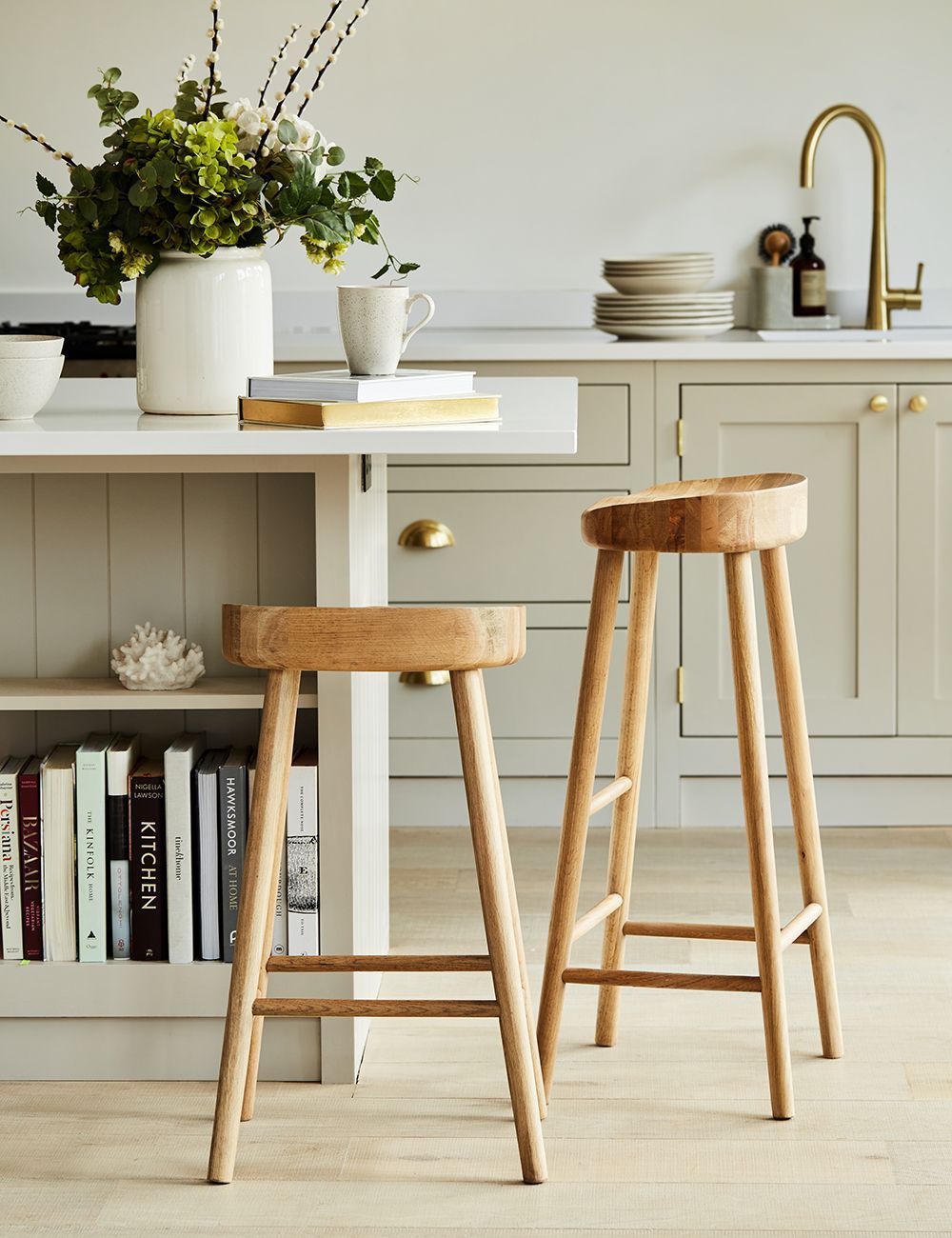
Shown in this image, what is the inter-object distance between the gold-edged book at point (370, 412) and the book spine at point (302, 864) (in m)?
0.48

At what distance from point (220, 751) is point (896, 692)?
1660mm

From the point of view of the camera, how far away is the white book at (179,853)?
2053mm

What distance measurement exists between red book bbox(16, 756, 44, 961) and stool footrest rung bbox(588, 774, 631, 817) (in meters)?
0.73

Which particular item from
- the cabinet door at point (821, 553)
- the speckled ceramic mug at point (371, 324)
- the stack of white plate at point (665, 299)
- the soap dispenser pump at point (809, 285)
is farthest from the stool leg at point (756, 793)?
the soap dispenser pump at point (809, 285)

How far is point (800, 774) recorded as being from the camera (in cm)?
210

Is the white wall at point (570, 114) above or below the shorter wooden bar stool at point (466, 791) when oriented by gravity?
above

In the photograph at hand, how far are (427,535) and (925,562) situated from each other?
103 cm

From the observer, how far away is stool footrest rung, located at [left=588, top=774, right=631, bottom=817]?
81.2 inches

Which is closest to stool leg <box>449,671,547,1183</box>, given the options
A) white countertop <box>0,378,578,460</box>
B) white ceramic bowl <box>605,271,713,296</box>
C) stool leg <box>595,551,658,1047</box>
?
white countertop <box>0,378,578,460</box>

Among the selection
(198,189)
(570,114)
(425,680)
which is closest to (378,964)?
(198,189)

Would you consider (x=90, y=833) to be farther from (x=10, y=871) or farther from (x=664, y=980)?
(x=664, y=980)

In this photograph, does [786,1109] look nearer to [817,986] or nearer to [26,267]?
[817,986]

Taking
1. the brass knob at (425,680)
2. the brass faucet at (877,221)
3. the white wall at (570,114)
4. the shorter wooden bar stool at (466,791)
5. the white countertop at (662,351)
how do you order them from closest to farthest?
the shorter wooden bar stool at (466,791)
the white countertop at (662,351)
the brass knob at (425,680)
the brass faucet at (877,221)
the white wall at (570,114)

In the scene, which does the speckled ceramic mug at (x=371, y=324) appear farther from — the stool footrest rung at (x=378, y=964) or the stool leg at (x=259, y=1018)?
the stool footrest rung at (x=378, y=964)
